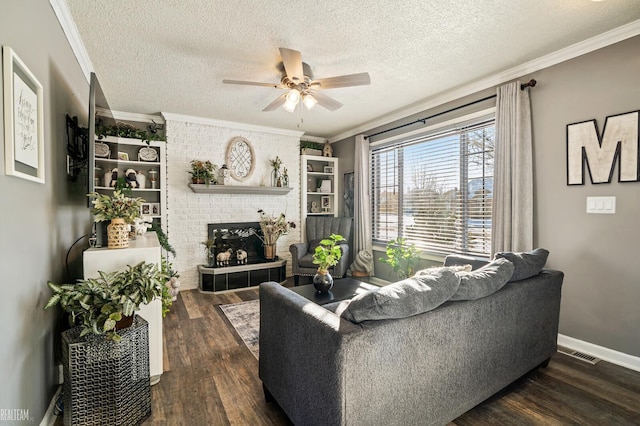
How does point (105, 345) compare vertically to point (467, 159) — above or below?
below

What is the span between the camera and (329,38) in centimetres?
237

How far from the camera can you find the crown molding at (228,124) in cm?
435

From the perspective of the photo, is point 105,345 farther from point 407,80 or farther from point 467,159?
point 467,159

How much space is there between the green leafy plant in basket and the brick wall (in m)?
2.83

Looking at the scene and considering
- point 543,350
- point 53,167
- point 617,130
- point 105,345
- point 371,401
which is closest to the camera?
point 371,401

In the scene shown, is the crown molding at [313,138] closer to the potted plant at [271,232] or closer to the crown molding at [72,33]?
the potted plant at [271,232]

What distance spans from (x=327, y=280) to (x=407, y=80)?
7.32 ft

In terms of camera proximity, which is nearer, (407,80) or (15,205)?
(15,205)

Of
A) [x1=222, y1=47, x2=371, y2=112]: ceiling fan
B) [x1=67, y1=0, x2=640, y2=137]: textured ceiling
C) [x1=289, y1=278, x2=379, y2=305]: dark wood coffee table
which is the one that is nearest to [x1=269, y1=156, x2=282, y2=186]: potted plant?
[x1=67, y1=0, x2=640, y2=137]: textured ceiling

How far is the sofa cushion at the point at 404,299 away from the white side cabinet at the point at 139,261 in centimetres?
136

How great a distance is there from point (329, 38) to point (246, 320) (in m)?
2.80

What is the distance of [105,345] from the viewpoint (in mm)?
1579

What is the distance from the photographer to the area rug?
271 cm

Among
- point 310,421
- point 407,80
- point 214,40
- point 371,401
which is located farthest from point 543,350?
point 214,40
